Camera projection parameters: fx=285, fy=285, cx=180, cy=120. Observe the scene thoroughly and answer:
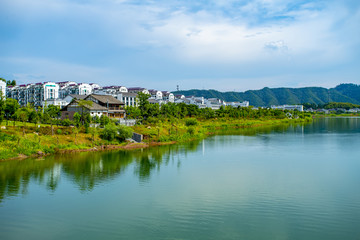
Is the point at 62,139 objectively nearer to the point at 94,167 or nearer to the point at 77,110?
the point at 94,167

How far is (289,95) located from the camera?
16012 cm

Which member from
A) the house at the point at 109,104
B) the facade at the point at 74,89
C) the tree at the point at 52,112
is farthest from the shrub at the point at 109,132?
the facade at the point at 74,89

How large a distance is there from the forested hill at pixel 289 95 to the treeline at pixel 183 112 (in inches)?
3336

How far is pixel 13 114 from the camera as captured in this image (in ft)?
64.5

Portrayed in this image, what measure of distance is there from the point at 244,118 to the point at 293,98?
120281mm

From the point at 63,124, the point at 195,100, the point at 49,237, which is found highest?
the point at 195,100

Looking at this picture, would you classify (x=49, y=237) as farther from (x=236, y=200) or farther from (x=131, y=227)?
(x=236, y=200)

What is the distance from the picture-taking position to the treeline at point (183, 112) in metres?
31.5

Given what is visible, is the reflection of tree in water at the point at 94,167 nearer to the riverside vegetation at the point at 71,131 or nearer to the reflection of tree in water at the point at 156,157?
the reflection of tree in water at the point at 156,157

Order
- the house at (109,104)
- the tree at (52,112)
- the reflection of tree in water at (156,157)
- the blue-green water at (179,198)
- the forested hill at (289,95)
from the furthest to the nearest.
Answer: the forested hill at (289,95) < the house at (109,104) < the tree at (52,112) < the reflection of tree in water at (156,157) < the blue-green water at (179,198)

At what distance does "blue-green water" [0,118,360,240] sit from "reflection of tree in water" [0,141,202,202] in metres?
0.05

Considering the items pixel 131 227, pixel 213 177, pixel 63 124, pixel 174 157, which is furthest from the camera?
pixel 63 124

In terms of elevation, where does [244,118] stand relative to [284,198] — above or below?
above

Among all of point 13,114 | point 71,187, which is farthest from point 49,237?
point 13,114
